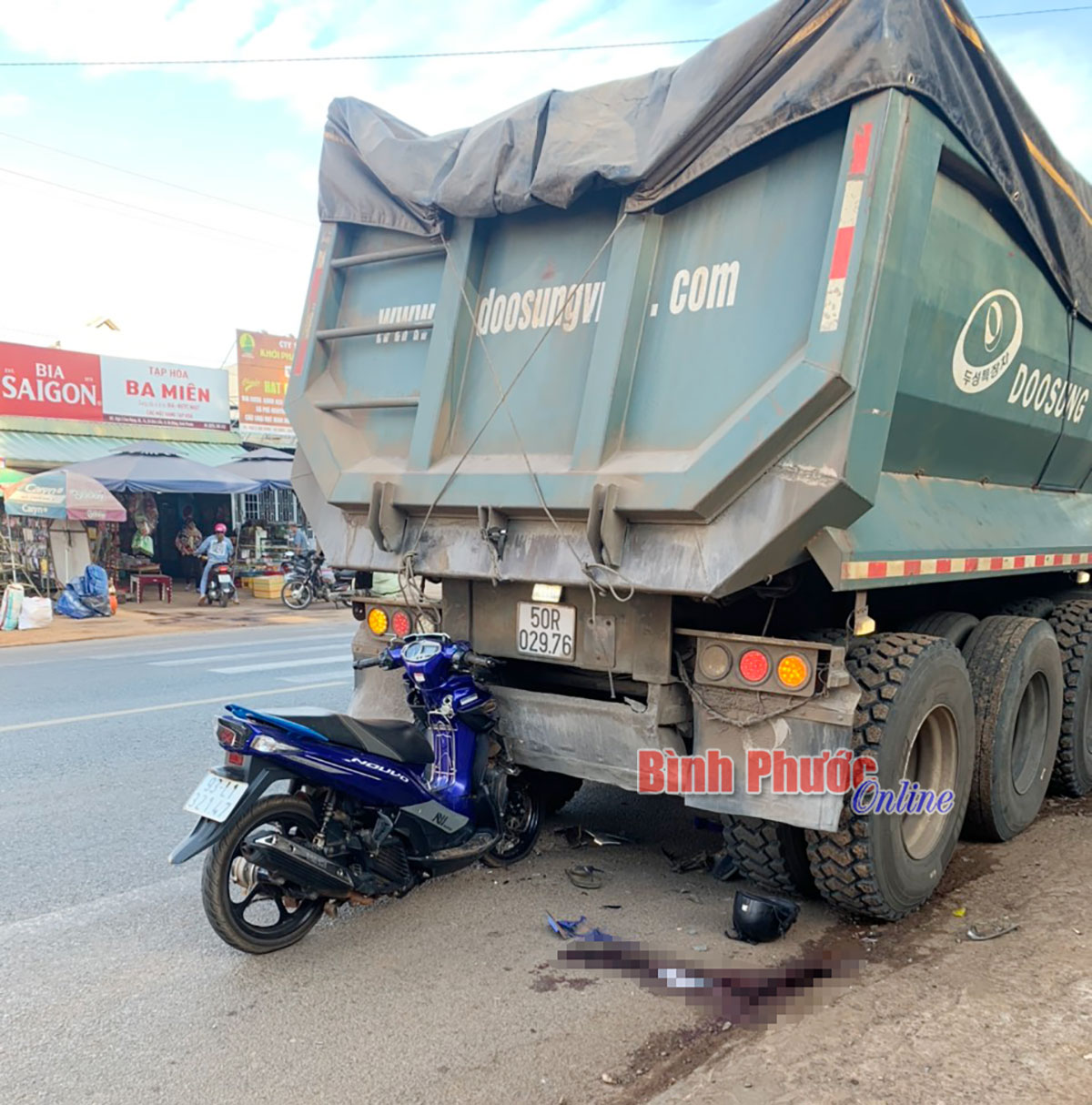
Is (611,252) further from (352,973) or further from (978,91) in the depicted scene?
(352,973)

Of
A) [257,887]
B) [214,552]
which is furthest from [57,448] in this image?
[257,887]

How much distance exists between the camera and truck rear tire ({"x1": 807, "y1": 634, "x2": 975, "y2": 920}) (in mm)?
3760

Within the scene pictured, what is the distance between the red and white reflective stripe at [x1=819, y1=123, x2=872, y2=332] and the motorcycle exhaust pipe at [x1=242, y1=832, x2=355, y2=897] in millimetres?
2610

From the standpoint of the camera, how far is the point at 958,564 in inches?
170

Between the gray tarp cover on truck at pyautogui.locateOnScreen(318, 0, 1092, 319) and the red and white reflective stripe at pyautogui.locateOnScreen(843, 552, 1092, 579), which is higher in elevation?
the gray tarp cover on truck at pyautogui.locateOnScreen(318, 0, 1092, 319)

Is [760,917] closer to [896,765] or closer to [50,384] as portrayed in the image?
[896,765]

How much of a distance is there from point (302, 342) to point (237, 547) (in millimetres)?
19100

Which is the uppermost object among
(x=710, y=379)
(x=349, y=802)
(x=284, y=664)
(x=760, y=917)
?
(x=710, y=379)

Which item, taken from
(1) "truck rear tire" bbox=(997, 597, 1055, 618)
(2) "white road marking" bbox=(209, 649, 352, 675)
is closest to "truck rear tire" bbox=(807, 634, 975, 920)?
(1) "truck rear tire" bbox=(997, 597, 1055, 618)

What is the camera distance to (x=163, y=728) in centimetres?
761

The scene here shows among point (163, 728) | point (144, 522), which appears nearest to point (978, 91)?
point (163, 728)

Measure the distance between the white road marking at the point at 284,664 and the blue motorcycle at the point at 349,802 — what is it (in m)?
6.67

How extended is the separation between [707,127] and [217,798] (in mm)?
3055

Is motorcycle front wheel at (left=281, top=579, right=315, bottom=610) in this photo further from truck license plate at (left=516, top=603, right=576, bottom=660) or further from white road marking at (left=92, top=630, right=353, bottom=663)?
truck license plate at (left=516, top=603, right=576, bottom=660)
